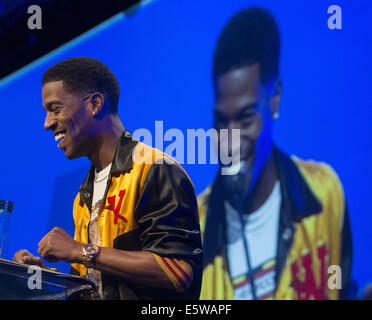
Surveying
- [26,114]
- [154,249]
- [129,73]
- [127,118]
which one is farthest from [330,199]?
[26,114]

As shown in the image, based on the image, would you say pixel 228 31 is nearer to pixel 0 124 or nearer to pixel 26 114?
pixel 26 114

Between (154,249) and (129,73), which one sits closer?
(154,249)

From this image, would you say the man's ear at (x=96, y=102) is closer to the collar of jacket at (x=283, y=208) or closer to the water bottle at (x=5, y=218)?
the collar of jacket at (x=283, y=208)

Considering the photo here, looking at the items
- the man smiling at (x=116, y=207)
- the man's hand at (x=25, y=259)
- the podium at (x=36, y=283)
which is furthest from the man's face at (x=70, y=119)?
the podium at (x=36, y=283)

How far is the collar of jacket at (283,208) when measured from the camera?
2316 millimetres

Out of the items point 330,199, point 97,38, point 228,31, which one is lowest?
point 330,199

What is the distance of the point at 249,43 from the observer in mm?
2664

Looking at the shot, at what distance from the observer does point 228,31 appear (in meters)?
2.70

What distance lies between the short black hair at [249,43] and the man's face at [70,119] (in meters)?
0.99

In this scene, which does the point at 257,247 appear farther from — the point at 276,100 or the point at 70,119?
the point at 70,119

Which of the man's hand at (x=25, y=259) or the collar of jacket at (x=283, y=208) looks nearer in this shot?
the man's hand at (x=25, y=259)

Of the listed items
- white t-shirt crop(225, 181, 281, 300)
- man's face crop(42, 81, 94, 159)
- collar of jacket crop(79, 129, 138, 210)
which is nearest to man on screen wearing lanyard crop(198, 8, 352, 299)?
white t-shirt crop(225, 181, 281, 300)

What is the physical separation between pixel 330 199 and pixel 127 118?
4.21 ft

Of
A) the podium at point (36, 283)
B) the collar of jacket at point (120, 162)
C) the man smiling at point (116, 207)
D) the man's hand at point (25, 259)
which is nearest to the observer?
the podium at point (36, 283)
